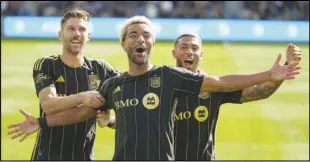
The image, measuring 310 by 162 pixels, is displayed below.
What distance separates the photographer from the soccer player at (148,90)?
591 centimetres

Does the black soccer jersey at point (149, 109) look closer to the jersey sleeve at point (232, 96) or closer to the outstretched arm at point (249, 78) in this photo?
the outstretched arm at point (249, 78)

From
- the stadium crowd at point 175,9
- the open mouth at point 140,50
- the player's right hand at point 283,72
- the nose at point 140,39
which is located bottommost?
the player's right hand at point 283,72

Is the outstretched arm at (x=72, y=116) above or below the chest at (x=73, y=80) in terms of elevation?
below

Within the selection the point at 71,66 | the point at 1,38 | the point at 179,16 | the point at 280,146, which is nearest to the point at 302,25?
the point at 179,16

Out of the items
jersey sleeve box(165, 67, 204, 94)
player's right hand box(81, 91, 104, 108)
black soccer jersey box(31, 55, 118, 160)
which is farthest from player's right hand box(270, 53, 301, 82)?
black soccer jersey box(31, 55, 118, 160)

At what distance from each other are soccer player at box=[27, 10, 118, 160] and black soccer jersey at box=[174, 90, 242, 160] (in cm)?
105

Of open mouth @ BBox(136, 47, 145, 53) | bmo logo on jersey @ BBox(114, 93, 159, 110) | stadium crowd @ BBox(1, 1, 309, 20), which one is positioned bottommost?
bmo logo on jersey @ BBox(114, 93, 159, 110)

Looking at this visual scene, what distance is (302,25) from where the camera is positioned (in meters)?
33.8

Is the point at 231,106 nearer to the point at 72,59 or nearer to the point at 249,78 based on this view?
the point at 72,59

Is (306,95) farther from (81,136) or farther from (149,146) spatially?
(149,146)

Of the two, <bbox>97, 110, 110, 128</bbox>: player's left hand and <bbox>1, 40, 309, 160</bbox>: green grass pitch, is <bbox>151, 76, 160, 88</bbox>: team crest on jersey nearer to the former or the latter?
<bbox>97, 110, 110, 128</bbox>: player's left hand

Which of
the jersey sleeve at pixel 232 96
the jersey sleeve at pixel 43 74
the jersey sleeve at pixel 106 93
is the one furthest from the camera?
the jersey sleeve at pixel 43 74

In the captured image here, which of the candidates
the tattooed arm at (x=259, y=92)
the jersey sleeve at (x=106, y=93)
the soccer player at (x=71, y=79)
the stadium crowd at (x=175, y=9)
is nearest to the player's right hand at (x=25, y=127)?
the jersey sleeve at (x=106, y=93)

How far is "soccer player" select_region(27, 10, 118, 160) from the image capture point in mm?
7676
